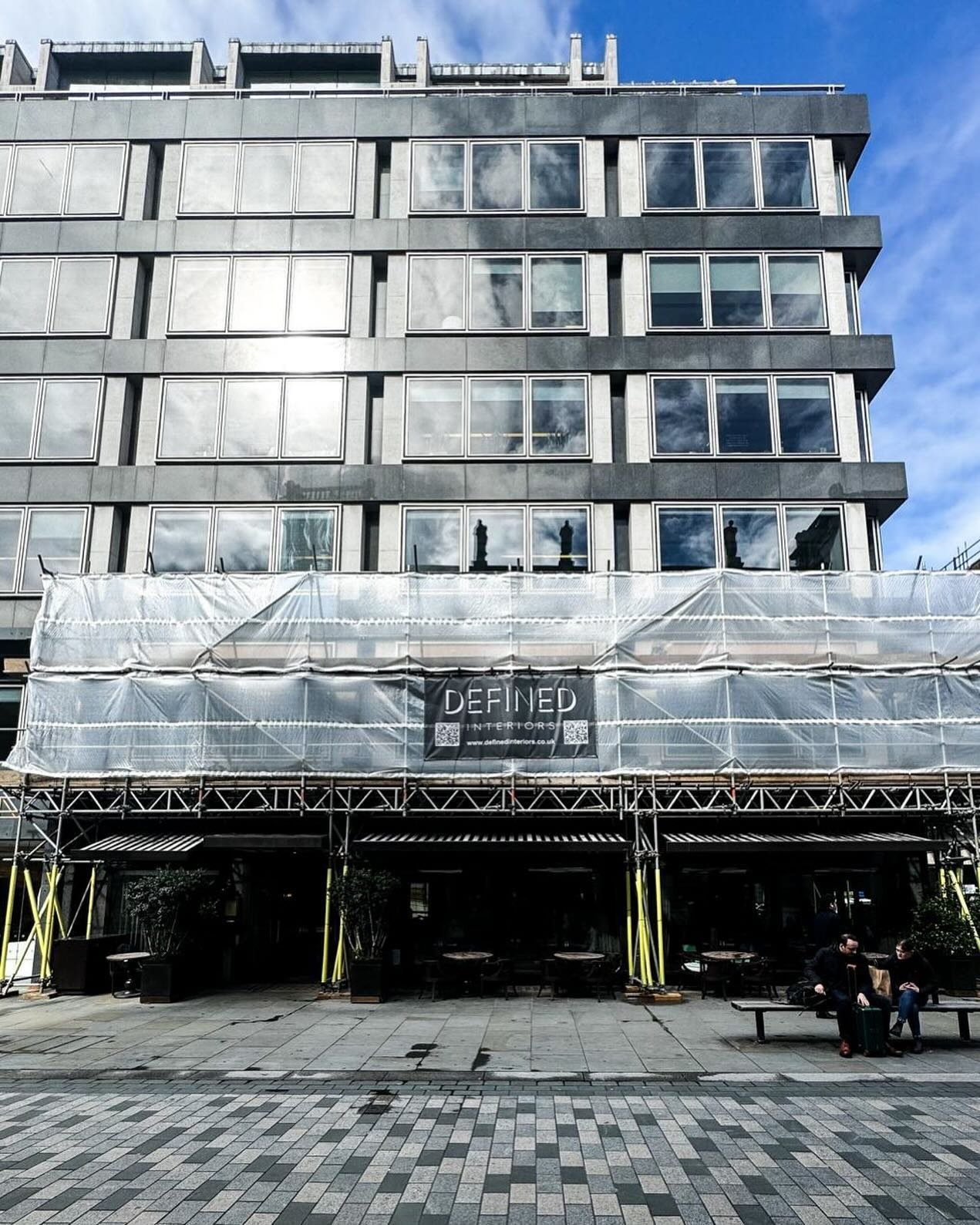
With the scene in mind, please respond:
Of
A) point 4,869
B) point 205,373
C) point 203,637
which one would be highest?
point 205,373

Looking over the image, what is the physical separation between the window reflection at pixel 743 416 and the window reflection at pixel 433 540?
728cm

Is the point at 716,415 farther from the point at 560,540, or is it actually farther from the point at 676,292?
the point at 560,540

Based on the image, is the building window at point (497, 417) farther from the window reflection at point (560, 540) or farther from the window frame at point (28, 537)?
the window frame at point (28, 537)

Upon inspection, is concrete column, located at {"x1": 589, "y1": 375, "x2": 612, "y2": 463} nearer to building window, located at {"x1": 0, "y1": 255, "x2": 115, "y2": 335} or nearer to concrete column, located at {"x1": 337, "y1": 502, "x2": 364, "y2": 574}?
concrete column, located at {"x1": 337, "y1": 502, "x2": 364, "y2": 574}

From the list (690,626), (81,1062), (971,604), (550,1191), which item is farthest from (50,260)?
(550,1191)

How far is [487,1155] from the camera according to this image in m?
7.87

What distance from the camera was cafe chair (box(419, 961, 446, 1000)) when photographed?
17547mm

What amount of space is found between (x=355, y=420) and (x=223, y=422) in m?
3.53

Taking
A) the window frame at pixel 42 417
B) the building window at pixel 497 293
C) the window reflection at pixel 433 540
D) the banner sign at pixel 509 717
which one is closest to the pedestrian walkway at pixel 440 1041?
the banner sign at pixel 509 717

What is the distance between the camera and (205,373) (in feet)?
81.9

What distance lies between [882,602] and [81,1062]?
1621cm

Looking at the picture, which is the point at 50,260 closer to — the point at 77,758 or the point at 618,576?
the point at 77,758

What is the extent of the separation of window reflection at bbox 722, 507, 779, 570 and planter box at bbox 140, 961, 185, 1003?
15445 millimetres

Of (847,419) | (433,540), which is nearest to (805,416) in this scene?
(847,419)
